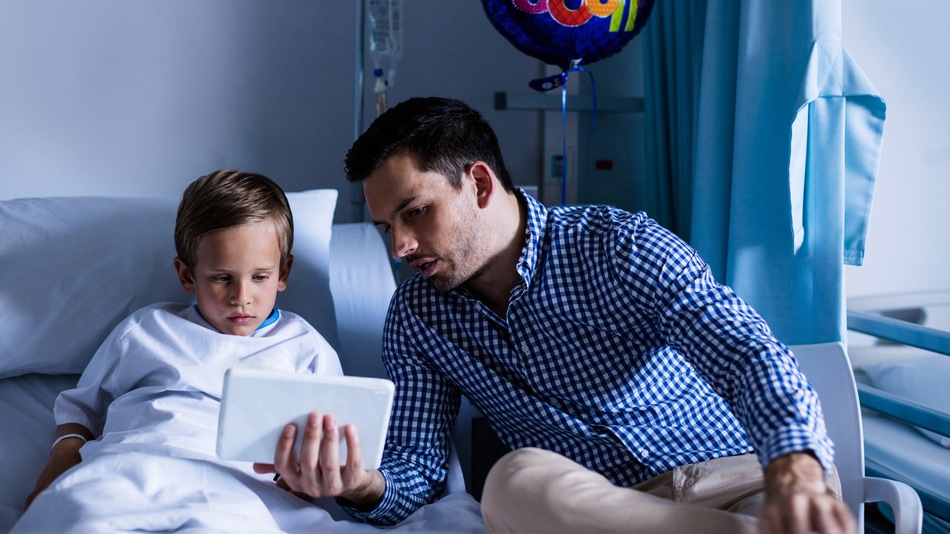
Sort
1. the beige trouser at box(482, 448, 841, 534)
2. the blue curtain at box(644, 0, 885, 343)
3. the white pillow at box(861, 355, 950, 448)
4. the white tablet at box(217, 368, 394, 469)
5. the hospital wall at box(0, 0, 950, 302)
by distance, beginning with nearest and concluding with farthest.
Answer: the beige trouser at box(482, 448, 841, 534)
the white tablet at box(217, 368, 394, 469)
the blue curtain at box(644, 0, 885, 343)
the white pillow at box(861, 355, 950, 448)
the hospital wall at box(0, 0, 950, 302)

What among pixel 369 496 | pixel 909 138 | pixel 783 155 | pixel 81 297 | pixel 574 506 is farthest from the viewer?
pixel 909 138

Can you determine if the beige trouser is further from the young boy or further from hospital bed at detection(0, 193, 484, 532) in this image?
the young boy

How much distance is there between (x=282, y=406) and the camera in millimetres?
995

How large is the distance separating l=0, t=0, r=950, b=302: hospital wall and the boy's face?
706 mm

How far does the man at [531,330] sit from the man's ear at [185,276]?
1.09ft

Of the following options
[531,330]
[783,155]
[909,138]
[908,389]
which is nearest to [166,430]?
[531,330]

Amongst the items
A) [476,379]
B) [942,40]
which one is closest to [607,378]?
[476,379]

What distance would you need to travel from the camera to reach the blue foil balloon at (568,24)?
1.68 metres

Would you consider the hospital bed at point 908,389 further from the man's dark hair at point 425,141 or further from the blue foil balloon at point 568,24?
the man's dark hair at point 425,141

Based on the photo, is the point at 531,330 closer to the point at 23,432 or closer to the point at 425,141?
the point at 425,141

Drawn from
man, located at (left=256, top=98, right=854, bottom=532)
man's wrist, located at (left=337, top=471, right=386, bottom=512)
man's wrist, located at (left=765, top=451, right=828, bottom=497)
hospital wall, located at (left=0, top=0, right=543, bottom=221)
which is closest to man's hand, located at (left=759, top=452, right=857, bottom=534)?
man's wrist, located at (left=765, top=451, right=828, bottom=497)

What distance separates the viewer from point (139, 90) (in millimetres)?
1952

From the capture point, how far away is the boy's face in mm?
1327

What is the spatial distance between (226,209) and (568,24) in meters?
0.78
